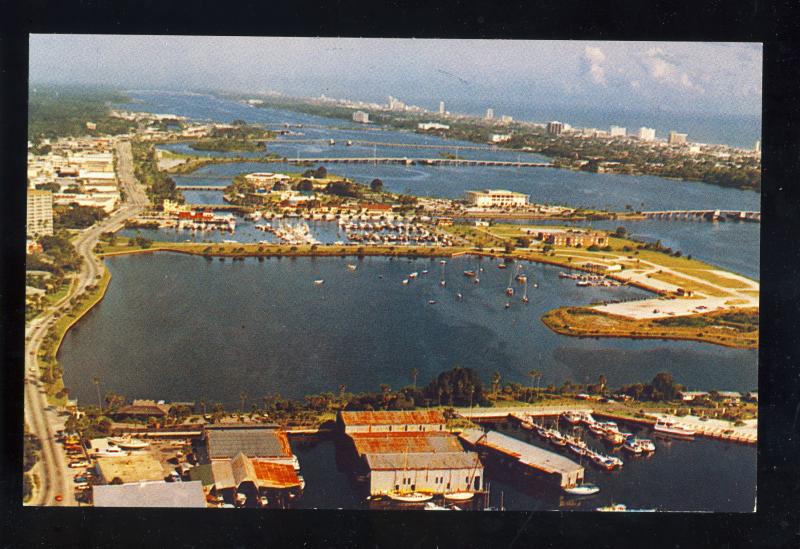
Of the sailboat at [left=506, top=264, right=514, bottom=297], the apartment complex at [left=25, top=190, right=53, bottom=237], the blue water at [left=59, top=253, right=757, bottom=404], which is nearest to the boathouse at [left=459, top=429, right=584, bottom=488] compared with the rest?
the blue water at [left=59, top=253, right=757, bottom=404]

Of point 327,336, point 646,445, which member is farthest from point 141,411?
point 646,445

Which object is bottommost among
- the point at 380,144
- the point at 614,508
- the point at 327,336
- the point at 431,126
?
the point at 614,508

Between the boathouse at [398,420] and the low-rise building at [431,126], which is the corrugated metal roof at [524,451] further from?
the low-rise building at [431,126]

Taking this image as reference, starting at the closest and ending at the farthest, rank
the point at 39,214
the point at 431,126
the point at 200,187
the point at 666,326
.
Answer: the point at 39,214 < the point at 666,326 < the point at 200,187 < the point at 431,126

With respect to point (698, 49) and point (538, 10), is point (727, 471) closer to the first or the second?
point (698, 49)

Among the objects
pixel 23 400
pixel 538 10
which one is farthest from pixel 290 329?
pixel 538 10

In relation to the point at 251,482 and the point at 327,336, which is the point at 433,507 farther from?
the point at 327,336
